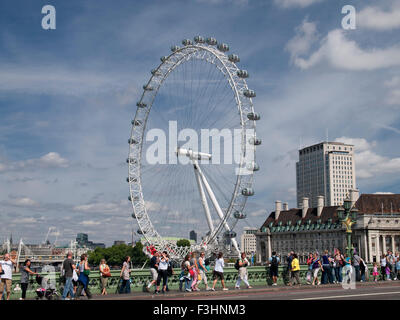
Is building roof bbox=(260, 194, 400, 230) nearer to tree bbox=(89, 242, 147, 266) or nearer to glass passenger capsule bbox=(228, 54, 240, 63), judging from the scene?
tree bbox=(89, 242, 147, 266)

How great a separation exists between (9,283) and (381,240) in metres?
126

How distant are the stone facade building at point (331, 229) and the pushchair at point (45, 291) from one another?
104 metres

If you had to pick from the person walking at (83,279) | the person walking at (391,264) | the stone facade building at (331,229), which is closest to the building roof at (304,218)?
the stone facade building at (331,229)

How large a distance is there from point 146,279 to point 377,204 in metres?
121

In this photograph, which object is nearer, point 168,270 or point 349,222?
point 168,270

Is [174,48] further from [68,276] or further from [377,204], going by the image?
[377,204]

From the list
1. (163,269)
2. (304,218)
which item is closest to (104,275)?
(163,269)

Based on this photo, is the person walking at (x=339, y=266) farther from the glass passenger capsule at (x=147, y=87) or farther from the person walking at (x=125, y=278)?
the glass passenger capsule at (x=147, y=87)

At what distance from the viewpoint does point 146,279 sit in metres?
29.2
